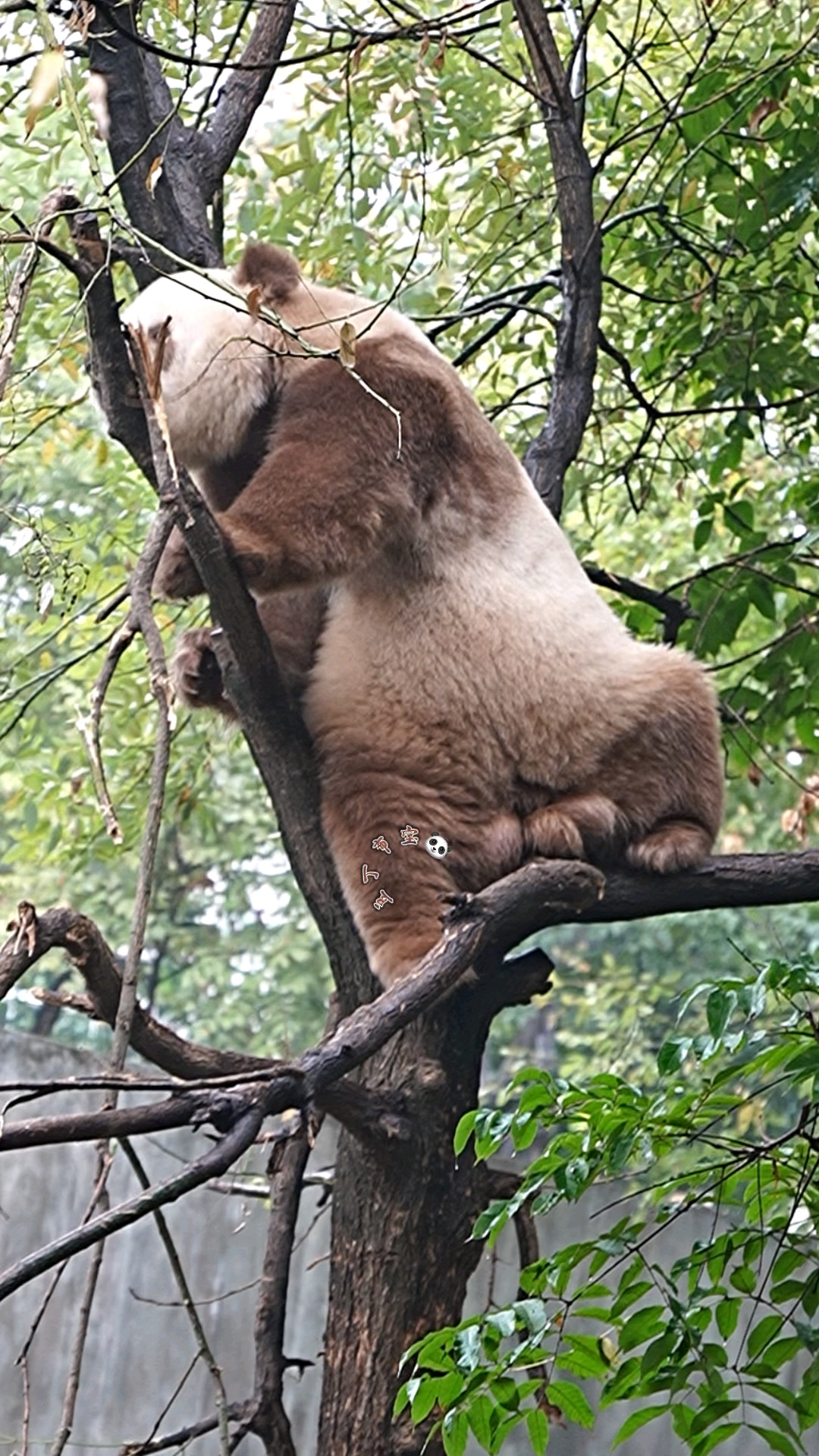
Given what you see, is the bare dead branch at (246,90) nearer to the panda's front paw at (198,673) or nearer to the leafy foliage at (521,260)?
the leafy foliage at (521,260)

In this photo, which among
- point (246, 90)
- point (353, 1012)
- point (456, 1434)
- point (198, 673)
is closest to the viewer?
point (456, 1434)

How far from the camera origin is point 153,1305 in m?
5.45

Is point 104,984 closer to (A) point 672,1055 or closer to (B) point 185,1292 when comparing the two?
(B) point 185,1292

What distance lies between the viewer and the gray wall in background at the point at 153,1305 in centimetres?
549

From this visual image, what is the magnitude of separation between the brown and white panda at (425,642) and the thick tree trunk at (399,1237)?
23 cm

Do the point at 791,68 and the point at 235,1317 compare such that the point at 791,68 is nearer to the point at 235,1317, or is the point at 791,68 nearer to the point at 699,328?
the point at 699,328

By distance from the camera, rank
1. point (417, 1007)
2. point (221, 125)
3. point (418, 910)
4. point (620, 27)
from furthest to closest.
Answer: point (620, 27) < point (221, 125) < point (418, 910) < point (417, 1007)

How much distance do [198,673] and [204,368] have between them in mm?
571

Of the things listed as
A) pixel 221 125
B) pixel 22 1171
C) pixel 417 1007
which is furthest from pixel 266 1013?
pixel 417 1007

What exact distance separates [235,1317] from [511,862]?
3192mm

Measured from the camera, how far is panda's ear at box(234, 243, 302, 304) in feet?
10.1

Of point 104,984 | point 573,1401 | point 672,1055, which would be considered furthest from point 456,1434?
point 104,984

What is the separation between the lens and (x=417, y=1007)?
1.94 m

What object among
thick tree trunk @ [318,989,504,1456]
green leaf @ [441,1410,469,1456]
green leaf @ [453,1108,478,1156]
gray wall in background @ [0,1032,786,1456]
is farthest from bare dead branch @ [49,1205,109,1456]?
gray wall in background @ [0,1032,786,1456]
